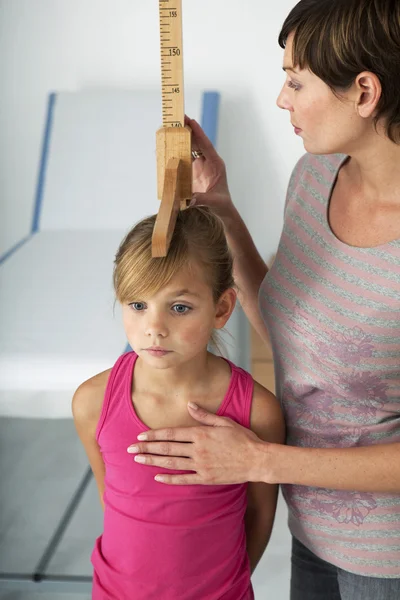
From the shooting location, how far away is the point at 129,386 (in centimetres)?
149

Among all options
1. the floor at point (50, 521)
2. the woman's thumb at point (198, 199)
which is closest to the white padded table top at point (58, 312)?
the floor at point (50, 521)

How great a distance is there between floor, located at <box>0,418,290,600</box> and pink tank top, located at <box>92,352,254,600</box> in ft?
4.16

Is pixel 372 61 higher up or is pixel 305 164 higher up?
pixel 372 61

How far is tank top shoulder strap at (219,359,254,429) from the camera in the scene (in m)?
1.47

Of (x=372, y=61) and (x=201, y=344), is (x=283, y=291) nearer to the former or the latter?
(x=201, y=344)

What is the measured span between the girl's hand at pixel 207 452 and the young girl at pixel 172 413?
0.14 ft

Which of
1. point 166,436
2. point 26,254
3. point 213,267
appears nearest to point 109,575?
point 166,436

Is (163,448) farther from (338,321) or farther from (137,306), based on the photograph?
(338,321)

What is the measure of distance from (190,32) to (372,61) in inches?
106

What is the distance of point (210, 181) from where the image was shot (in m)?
1.64

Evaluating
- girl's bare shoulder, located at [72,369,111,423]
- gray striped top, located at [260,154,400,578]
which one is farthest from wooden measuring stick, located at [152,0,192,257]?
girl's bare shoulder, located at [72,369,111,423]

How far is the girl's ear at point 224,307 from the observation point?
1.49m

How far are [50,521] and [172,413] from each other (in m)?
1.76

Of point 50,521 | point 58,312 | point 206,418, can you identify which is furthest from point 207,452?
point 58,312
